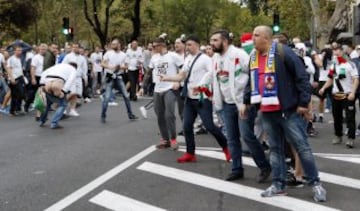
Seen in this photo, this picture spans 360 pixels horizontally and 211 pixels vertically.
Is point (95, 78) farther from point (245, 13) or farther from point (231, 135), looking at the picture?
point (245, 13)

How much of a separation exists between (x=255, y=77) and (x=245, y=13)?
209 feet

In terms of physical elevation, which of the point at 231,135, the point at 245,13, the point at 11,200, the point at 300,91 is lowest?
the point at 11,200

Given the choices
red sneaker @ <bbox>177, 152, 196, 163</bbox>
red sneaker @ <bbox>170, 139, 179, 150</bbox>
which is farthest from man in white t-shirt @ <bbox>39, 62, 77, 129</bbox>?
red sneaker @ <bbox>177, 152, 196, 163</bbox>

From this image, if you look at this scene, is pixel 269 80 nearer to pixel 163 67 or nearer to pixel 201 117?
→ pixel 201 117

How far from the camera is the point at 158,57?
11039 millimetres

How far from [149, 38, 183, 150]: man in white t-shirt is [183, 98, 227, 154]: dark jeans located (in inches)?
39.6

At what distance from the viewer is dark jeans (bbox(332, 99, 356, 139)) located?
10758mm

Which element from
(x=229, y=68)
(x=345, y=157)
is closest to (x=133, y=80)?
(x=345, y=157)

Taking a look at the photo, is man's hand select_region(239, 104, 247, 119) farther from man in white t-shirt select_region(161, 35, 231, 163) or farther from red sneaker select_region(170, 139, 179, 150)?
red sneaker select_region(170, 139, 179, 150)

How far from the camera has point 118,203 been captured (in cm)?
716

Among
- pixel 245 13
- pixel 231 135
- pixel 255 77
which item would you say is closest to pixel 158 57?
pixel 231 135

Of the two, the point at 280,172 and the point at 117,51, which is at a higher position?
the point at 117,51

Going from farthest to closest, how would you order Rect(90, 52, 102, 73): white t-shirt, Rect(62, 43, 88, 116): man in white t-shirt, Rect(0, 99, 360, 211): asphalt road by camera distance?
Rect(90, 52, 102, 73): white t-shirt, Rect(62, 43, 88, 116): man in white t-shirt, Rect(0, 99, 360, 211): asphalt road

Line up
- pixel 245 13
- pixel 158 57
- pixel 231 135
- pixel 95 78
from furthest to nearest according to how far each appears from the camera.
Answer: pixel 245 13
pixel 95 78
pixel 158 57
pixel 231 135
